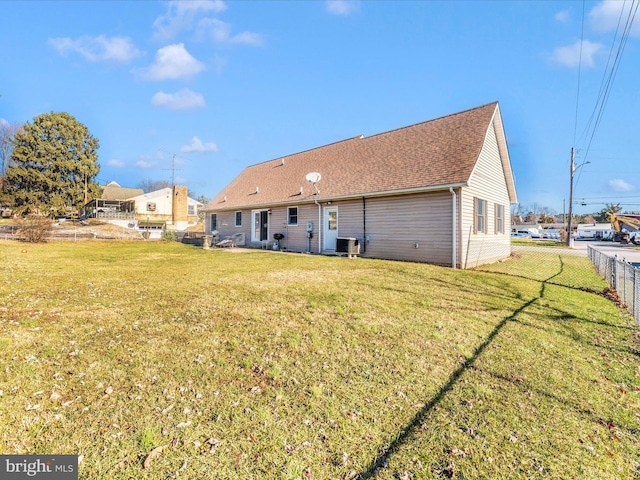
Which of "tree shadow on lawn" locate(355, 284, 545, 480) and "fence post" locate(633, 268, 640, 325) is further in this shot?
"fence post" locate(633, 268, 640, 325)

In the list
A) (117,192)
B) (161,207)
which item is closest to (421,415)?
(161,207)

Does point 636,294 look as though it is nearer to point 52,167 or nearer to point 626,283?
point 626,283

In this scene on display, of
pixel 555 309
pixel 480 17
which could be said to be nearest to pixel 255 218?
pixel 480 17

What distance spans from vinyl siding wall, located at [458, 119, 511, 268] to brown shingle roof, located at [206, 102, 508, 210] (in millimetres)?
800

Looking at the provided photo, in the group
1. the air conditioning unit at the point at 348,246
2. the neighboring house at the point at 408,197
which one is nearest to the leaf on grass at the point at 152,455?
the neighboring house at the point at 408,197

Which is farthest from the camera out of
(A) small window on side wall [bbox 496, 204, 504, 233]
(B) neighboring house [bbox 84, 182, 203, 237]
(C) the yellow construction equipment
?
(B) neighboring house [bbox 84, 182, 203, 237]

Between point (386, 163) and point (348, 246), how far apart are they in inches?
174

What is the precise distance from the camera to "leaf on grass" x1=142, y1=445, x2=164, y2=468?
2.16m

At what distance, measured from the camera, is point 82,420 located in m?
2.54

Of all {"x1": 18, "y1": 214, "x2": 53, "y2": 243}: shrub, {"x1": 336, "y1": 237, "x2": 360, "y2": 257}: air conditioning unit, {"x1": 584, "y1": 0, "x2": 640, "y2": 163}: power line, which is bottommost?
{"x1": 336, "y1": 237, "x2": 360, "y2": 257}: air conditioning unit

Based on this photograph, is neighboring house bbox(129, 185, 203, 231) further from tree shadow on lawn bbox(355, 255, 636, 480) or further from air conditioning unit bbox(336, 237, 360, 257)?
tree shadow on lawn bbox(355, 255, 636, 480)

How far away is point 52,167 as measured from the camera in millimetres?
36094

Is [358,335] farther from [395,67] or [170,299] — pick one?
[395,67]

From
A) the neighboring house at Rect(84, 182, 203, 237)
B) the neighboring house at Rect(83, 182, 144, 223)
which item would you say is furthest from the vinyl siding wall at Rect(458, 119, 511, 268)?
the neighboring house at Rect(83, 182, 144, 223)
